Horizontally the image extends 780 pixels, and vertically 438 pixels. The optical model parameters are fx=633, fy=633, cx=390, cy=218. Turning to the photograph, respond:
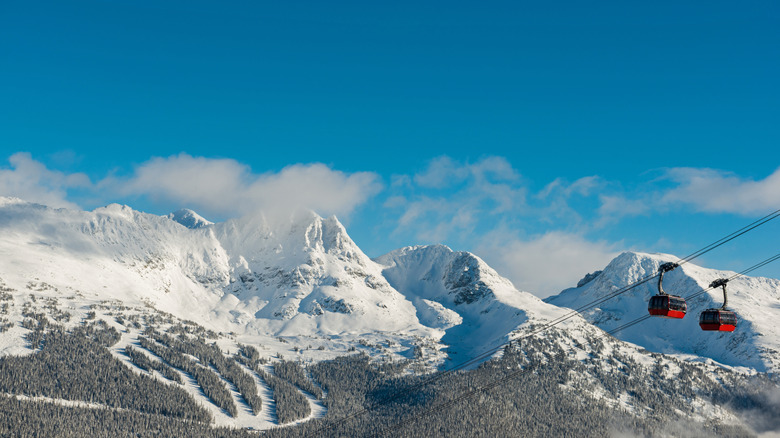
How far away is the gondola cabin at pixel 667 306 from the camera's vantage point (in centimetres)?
4662

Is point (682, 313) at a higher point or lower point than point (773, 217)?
lower

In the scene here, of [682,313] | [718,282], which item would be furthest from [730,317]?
[718,282]

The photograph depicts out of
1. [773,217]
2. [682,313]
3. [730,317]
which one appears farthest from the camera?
[730,317]

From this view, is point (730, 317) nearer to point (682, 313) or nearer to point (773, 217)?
point (682, 313)

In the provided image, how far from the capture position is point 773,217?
3881cm

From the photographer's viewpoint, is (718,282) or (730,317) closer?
(718,282)

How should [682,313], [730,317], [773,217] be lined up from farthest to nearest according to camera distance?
[730,317] < [682,313] < [773,217]

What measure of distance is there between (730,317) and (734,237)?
13.4 metres

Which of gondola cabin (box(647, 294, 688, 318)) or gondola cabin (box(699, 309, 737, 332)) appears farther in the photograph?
gondola cabin (box(699, 309, 737, 332))

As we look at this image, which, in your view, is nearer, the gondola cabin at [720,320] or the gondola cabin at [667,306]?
the gondola cabin at [667,306]

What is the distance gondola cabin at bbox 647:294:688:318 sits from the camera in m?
46.6

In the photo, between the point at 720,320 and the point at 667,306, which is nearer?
the point at 667,306

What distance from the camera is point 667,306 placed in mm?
46719

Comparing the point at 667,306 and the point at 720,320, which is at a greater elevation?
the point at 720,320
